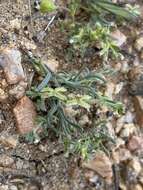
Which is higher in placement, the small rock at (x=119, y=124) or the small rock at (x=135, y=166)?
the small rock at (x=119, y=124)

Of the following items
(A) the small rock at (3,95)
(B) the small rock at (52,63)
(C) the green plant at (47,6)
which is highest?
(C) the green plant at (47,6)

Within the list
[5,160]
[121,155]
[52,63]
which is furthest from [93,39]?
[5,160]

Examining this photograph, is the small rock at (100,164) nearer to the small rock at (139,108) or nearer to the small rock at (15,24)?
the small rock at (139,108)

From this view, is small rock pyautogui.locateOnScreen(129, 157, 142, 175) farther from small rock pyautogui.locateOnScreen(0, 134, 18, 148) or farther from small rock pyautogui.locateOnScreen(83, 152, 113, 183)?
small rock pyautogui.locateOnScreen(0, 134, 18, 148)

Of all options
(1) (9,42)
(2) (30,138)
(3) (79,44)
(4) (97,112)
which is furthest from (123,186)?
(1) (9,42)

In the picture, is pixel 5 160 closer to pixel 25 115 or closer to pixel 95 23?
pixel 25 115

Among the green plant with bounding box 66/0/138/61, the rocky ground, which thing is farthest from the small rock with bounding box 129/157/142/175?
the green plant with bounding box 66/0/138/61

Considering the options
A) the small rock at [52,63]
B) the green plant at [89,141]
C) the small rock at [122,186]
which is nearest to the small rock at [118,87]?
the green plant at [89,141]
